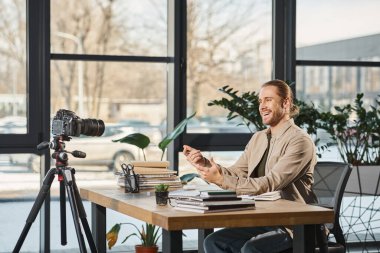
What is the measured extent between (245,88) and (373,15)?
1.29 meters

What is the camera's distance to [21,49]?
5.79m

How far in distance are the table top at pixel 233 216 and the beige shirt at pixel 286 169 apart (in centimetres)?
25

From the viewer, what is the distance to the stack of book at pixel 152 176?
13.8 feet

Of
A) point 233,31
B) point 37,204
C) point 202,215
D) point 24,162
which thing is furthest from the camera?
point 233,31

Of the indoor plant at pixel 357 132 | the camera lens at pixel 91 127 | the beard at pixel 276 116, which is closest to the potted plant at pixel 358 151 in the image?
the indoor plant at pixel 357 132

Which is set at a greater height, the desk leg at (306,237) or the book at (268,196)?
the book at (268,196)

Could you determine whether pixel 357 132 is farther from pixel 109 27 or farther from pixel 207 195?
pixel 207 195

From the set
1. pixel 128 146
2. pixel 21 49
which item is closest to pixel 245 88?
pixel 128 146

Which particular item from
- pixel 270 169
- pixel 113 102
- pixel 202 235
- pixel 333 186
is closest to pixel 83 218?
pixel 202 235

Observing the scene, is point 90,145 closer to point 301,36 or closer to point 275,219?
point 301,36

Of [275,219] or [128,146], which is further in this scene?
[128,146]

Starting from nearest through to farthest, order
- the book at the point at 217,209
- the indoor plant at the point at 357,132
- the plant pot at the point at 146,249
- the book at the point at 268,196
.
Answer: the book at the point at 217,209
the book at the point at 268,196
the plant pot at the point at 146,249
the indoor plant at the point at 357,132

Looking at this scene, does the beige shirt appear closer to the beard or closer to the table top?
the beard

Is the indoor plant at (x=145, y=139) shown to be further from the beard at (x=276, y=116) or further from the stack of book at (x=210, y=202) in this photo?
the stack of book at (x=210, y=202)
